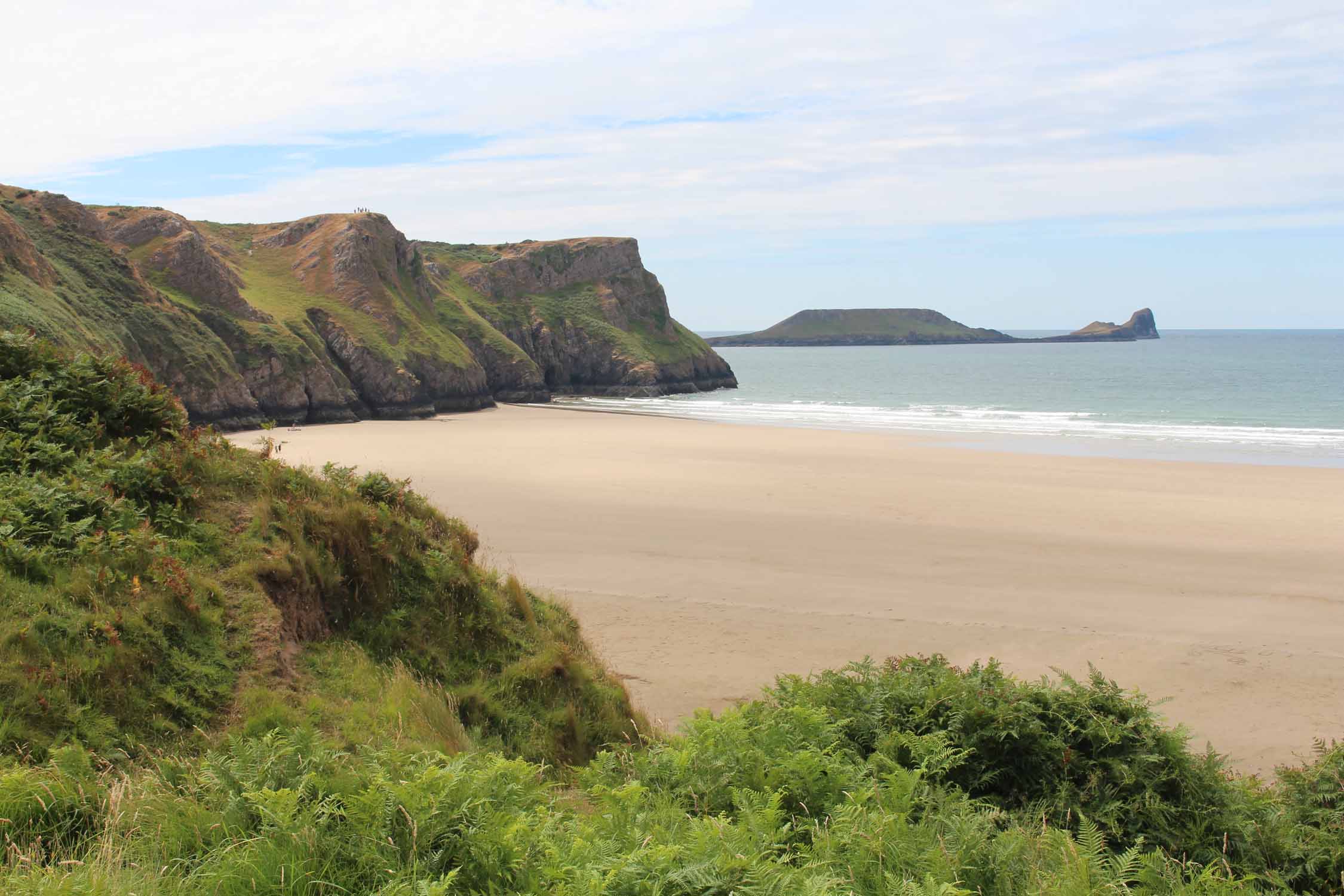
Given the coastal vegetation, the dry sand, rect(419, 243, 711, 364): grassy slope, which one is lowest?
the dry sand

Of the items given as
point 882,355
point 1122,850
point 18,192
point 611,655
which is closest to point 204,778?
point 1122,850

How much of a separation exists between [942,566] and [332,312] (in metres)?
48.2

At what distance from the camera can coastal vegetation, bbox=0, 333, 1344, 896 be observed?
12.3ft

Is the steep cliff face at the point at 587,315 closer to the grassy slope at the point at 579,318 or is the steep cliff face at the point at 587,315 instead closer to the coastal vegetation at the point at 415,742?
the grassy slope at the point at 579,318

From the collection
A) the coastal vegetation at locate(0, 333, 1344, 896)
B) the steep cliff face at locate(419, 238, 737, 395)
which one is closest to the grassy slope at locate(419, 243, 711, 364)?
the steep cliff face at locate(419, 238, 737, 395)

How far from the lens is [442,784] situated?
408 centimetres

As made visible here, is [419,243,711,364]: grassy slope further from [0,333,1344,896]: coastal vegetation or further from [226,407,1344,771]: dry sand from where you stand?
[0,333,1344,896]: coastal vegetation

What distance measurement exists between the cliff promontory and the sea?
992cm

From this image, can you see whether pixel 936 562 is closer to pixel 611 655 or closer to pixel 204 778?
pixel 611 655

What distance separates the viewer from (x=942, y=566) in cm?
1691

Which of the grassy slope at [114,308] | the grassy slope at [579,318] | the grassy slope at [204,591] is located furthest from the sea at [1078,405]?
the grassy slope at [204,591]

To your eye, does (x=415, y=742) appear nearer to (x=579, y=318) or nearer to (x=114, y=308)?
(x=114, y=308)

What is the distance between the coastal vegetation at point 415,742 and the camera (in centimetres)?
374

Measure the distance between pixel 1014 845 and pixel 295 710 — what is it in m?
4.51
